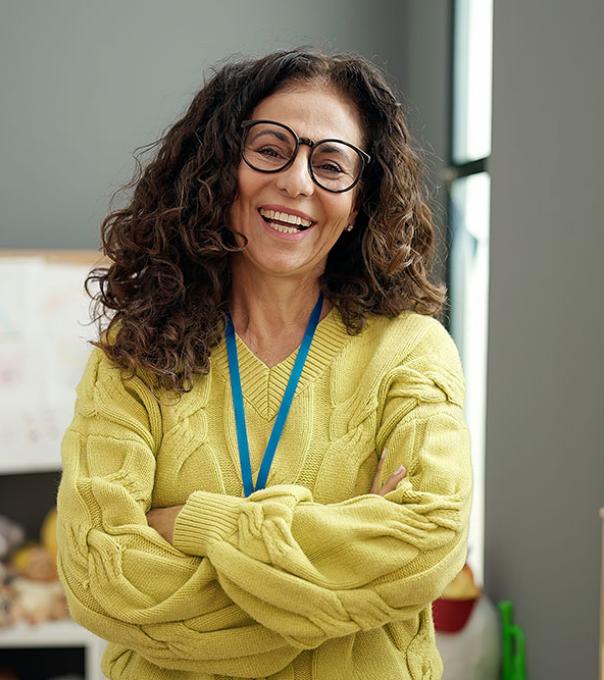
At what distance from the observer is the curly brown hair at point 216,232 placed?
1.55m

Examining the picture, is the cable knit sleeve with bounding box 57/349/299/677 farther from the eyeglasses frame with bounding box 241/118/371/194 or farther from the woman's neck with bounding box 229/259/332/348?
the eyeglasses frame with bounding box 241/118/371/194

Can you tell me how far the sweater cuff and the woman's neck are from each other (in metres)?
0.33

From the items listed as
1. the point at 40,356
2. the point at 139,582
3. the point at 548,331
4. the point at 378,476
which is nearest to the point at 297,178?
the point at 378,476

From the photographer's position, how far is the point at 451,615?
9.40ft

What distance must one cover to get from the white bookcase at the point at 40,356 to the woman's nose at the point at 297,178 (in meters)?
1.61

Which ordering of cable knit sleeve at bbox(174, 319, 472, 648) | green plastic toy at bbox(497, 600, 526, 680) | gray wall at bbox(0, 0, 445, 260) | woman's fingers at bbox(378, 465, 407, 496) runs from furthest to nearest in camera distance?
1. gray wall at bbox(0, 0, 445, 260)
2. green plastic toy at bbox(497, 600, 526, 680)
3. woman's fingers at bbox(378, 465, 407, 496)
4. cable knit sleeve at bbox(174, 319, 472, 648)

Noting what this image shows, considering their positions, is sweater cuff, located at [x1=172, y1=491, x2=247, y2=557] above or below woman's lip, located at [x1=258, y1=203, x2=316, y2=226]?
below

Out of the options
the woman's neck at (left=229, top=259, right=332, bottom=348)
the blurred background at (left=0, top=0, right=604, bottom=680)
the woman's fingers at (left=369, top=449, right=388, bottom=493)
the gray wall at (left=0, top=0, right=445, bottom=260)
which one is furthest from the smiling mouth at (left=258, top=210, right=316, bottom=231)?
the gray wall at (left=0, top=0, right=445, bottom=260)

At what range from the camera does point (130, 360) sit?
154cm

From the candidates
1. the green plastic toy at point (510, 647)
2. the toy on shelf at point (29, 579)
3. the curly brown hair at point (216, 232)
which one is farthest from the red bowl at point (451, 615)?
the curly brown hair at point (216, 232)

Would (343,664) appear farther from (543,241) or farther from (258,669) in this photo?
(543,241)

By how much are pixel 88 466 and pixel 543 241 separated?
1.62 meters

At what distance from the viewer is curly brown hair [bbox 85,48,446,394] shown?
5.09ft

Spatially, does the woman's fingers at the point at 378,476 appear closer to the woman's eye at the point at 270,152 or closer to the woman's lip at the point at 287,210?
the woman's lip at the point at 287,210
